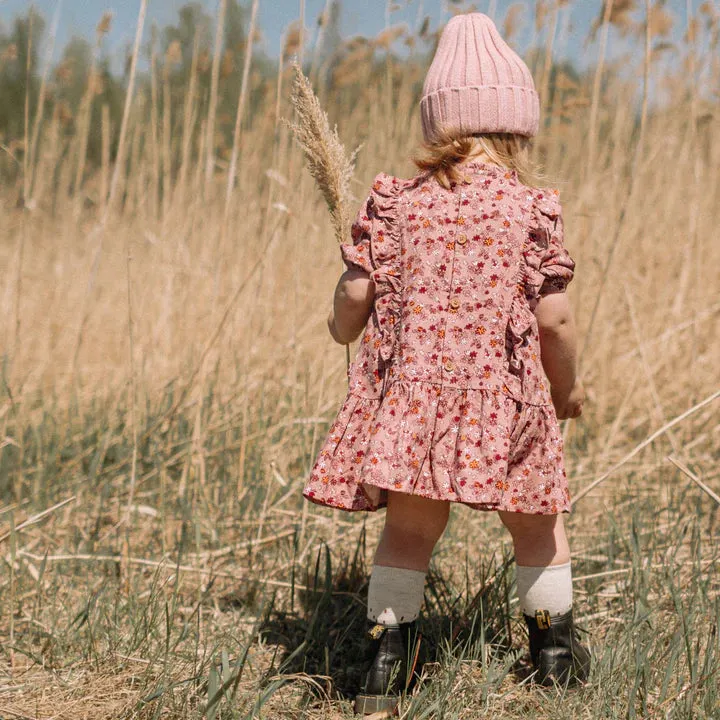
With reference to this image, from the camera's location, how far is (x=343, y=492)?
4.83 ft

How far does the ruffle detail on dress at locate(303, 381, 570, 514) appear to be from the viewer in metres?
1.38

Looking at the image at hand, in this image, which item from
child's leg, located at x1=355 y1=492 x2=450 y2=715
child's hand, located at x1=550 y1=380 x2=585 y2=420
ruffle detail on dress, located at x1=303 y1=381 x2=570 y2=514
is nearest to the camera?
ruffle detail on dress, located at x1=303 y1=381 x2=570 y2=514

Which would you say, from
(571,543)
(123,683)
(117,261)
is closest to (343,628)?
(123,683)

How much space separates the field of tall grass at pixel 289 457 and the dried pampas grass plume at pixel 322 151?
38 centimetres

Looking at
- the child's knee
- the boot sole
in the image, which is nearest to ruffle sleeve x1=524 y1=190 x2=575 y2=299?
the child's knee

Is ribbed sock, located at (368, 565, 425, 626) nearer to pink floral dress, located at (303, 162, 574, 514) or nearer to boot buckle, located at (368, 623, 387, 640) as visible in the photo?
boot buckle, located at (368, 623, 387, 640)

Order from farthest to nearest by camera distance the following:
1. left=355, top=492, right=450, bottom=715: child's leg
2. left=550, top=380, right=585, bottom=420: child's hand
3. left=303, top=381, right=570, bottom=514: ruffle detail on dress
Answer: left=550, top=380, right=585, bottom=420: child's hand
left=355, top=492, right=450, bottom=715: child's leg
left=303, top=381, right=570, bottom=514: ruffle detail on dress

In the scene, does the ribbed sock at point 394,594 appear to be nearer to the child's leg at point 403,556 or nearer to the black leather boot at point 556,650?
the child's leg at point 403,556

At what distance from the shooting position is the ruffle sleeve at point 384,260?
4.86 ft

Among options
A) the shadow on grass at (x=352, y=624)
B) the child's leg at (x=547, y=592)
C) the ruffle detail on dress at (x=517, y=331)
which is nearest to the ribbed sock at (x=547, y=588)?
the child's leg at (x=547, y=592)

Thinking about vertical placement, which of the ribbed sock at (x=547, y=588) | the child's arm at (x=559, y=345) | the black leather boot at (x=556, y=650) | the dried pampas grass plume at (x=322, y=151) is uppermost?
the dried pampas grass plume at (x=322, y=151)

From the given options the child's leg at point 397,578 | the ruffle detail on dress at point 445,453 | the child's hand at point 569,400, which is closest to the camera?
the ruffle detail on dress at point 445,453

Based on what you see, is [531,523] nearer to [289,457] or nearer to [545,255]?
[545,255]

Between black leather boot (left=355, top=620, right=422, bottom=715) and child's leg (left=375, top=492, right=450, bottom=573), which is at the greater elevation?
child's leg (left=375, top=492, right=450, bottom=573)
